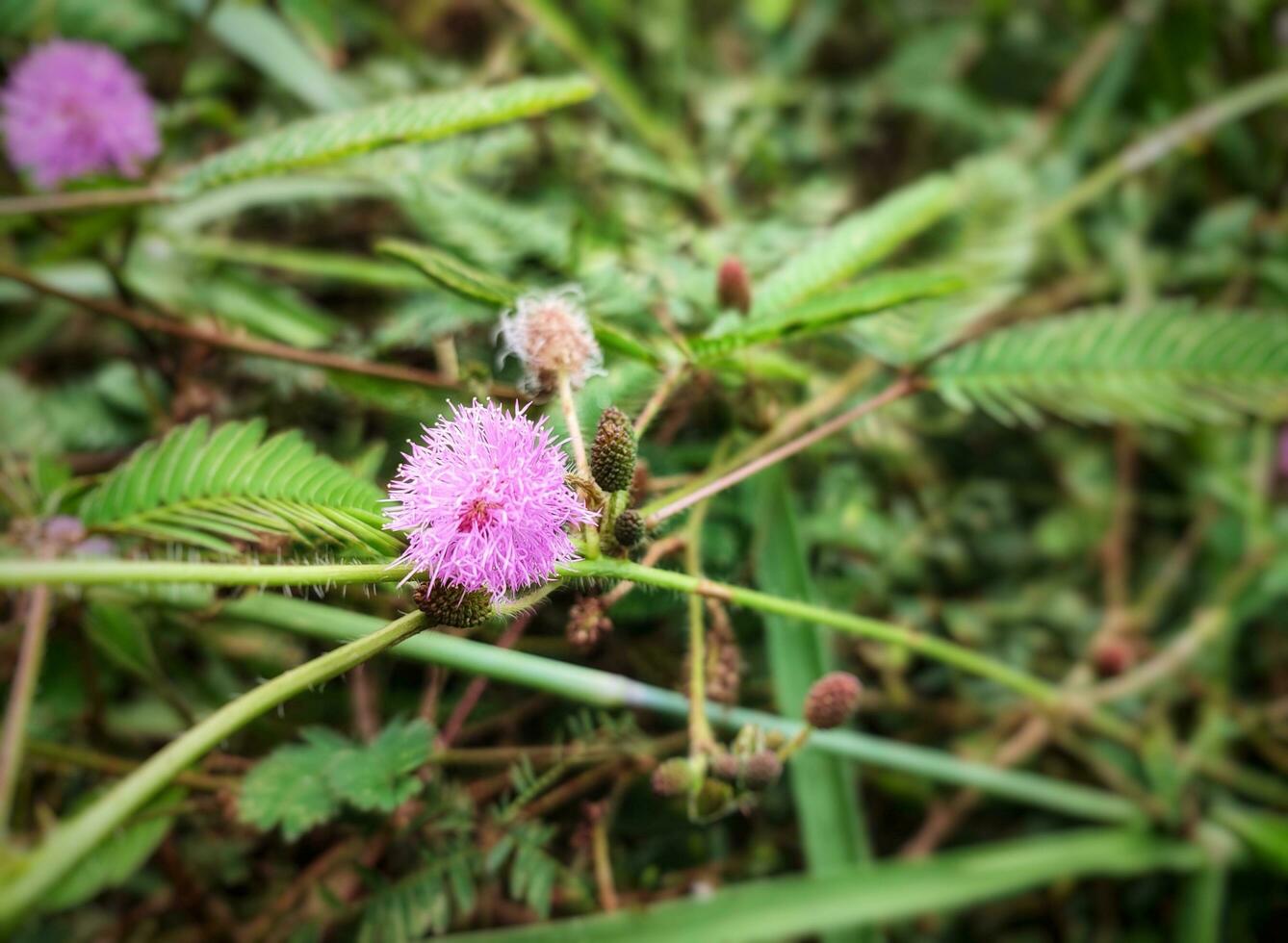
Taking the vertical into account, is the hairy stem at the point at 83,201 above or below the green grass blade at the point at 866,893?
above

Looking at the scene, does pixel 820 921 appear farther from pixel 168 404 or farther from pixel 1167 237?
pixel 1167 237

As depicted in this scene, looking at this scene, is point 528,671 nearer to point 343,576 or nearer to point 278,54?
point 343,576

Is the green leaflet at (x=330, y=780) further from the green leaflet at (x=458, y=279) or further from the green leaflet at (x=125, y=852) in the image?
the green leaflet at (x=458, y=279)

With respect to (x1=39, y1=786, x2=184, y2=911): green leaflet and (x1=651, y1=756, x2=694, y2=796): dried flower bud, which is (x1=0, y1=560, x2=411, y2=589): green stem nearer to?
(x1=651, y1=756, x2=694, y2=796): dried flower bud

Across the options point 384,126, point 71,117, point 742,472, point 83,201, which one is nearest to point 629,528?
point 742,472

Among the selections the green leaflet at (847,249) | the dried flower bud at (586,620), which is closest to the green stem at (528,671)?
the dried flower bud at (586,620)

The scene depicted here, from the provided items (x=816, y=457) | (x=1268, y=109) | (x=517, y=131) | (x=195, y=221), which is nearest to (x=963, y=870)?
(x=816, y=457)

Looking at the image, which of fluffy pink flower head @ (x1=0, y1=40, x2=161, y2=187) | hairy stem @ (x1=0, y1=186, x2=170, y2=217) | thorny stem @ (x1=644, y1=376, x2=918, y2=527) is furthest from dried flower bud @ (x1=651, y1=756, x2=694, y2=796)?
fluffy pink flower head @ (x1=0, y1=40, x2=161, y2=187)
